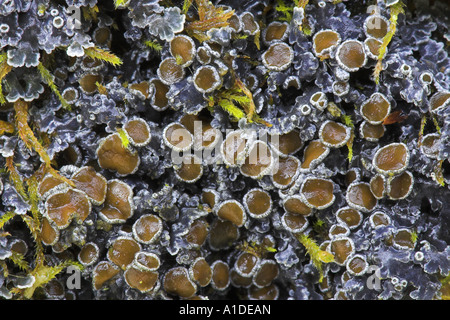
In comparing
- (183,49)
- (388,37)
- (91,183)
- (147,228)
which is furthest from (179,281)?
(388,37)

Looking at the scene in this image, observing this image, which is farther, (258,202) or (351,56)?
(258,202)

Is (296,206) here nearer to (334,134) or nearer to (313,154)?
(313,154)

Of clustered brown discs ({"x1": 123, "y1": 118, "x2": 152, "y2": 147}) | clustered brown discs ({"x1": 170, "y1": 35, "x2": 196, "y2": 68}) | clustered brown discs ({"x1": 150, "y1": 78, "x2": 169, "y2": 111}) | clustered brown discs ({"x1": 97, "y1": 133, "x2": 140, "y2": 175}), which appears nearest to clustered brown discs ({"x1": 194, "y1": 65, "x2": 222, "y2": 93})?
clustered brown discs ({"x1": 170, "y1": 35, "x2": 196, "y2": 68})

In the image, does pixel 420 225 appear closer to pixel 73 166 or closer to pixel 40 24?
pixel 73 166

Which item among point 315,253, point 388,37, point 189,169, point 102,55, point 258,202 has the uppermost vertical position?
point 388,37

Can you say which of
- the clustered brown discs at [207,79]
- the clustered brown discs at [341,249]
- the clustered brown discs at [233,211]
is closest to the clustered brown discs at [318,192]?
the clustered brown discs at [341,249]

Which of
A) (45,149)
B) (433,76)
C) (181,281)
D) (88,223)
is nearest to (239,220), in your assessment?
(181,281)

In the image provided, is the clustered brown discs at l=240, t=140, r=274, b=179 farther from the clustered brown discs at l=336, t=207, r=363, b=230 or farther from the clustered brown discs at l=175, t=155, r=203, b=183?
the clustered brown discs at l=336, t=207, r=363, b=230

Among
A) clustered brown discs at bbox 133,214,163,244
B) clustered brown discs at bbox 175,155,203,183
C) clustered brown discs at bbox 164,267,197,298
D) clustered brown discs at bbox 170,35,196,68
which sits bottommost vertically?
clustered brown discs at bbox 164,267,197,298

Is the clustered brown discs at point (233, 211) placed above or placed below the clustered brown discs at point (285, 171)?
below

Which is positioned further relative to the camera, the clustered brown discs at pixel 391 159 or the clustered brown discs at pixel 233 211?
the clustered brown discs at pixel 233 211

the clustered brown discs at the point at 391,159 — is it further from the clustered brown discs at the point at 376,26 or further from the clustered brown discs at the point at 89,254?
the clustered brown discs at the point at 89,254
